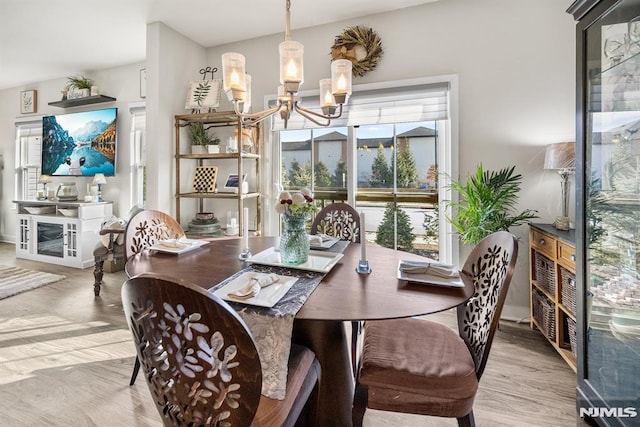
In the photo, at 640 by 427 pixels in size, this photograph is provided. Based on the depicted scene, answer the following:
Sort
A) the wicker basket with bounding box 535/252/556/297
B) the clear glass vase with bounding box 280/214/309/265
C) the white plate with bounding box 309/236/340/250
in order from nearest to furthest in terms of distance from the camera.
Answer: the clear glass vase with bounding box 280/214/309/265
the white plate with bounding box 309/236/340/250
the wicker basket with bounding box 535/252/556/297

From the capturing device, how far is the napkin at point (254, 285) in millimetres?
1066

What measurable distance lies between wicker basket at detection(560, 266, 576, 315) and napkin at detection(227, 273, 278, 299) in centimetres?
Answer: 189

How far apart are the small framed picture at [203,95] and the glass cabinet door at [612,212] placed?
9.88ft

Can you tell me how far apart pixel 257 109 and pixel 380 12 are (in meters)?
1.55

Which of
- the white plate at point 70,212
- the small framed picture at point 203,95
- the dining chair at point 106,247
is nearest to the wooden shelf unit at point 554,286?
the small framed picture at point 203,95

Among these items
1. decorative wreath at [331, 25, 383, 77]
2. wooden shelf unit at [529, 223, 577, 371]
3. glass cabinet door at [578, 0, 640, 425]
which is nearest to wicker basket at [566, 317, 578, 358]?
wooden shelf unit at [529, 223, 577, 371]

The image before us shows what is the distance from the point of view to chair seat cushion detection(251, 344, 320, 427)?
92cm

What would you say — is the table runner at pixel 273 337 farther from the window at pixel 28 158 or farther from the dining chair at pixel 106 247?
the window at pixel 28 158

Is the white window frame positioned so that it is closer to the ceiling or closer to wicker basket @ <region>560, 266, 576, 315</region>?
the ceiling

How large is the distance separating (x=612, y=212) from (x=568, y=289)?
0.72m

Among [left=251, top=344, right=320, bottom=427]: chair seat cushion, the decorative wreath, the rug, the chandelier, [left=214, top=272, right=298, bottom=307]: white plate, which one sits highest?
the decorative wreath

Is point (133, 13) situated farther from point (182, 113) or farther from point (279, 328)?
point (279, 328)

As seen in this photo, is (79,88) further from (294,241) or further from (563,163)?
(563,163)

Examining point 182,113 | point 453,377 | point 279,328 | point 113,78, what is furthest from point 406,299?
point 113,78
